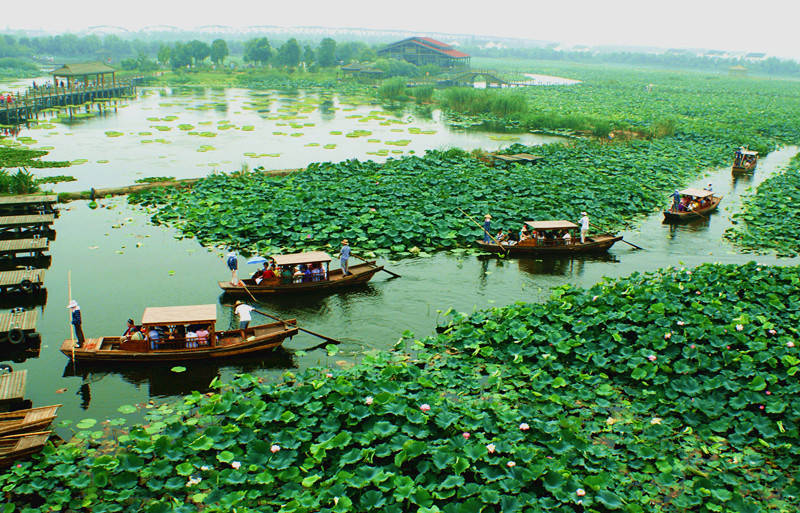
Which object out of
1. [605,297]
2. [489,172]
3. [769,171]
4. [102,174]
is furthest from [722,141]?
[102,174]

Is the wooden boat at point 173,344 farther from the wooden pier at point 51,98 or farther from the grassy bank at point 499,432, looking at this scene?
the wooden pier at point 51,98

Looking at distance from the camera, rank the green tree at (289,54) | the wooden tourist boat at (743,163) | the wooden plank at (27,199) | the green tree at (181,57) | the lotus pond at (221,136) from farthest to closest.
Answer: the green tree at (289,54) → the green tree at (181,57) → the wooden tourist boat at (743,163) → the lotus pond at (221,136) → the wooden plank at (27,199)

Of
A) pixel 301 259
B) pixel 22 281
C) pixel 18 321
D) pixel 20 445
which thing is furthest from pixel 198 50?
pixel 20 445

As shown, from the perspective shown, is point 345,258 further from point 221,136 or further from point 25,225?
point 221,136

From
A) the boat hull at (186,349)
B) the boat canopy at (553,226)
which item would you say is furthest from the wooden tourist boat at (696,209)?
the boat hull at (186,349)

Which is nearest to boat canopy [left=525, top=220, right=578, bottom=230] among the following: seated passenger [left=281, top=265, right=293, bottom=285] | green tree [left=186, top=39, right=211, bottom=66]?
seated passenger [left=281, top=265, right=293, bottom=285]

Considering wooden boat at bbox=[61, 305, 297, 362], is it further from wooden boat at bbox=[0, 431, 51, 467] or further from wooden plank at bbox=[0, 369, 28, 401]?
wooden boat at bbox=[0, 431, 51, 467]
